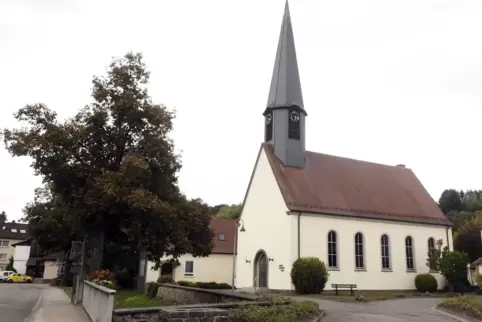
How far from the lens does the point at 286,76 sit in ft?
102

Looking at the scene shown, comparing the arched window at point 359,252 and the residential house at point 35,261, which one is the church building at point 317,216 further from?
the residential house at point 35,261

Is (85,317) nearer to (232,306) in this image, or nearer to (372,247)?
(232,306)

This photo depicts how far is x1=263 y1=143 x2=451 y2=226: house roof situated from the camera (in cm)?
2788

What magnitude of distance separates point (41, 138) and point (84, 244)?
6.09 metres

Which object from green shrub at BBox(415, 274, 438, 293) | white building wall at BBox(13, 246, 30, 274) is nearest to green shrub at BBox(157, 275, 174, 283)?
green shrub at BBox(415, 274, 438, 293)

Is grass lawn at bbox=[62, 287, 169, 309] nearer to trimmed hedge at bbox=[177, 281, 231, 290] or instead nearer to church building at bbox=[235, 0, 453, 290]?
trimmed hedge at bbox=[177, 281, 231, 290]

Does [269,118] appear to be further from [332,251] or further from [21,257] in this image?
[21,257]

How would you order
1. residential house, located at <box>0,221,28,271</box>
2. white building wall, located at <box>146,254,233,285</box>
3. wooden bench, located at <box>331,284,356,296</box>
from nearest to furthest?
wooden bench, located at <box>331,284,356,296</box> < white building wall, located at <box>146,254,233,285</box> < residential house, located at <box>0,221,28,271</box>

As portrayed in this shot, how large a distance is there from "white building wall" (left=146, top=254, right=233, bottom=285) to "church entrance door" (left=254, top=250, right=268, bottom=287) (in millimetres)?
9713

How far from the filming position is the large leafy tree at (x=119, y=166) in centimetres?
1889

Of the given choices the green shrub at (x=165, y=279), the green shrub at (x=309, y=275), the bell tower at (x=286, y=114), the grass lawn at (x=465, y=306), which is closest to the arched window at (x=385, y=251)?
the green shrub at (x=309, y=275)

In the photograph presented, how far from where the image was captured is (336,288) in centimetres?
2452

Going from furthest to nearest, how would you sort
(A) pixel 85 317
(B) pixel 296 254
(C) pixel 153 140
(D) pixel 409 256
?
(D) pixel 409 256
(B) pixel 296 254
(C) pixel 153 140
(A) pixel 85 317

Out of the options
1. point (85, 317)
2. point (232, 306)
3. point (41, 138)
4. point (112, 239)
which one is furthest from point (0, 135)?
point (232, 306)
